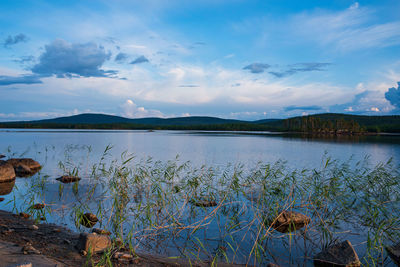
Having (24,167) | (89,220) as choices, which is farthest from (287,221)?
(24,167)

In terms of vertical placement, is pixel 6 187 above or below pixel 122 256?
below

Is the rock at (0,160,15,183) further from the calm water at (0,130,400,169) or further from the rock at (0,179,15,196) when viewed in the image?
the calm water at (0,130,400,169)

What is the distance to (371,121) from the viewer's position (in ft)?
542

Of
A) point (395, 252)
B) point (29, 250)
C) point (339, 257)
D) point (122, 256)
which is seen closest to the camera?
point (29, 250)

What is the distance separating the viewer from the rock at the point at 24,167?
19981mm

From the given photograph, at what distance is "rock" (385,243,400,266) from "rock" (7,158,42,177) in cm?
2138

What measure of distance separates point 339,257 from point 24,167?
2146 cm

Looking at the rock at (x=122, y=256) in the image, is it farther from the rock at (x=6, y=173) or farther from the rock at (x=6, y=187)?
the rock at (x=6, y=173)

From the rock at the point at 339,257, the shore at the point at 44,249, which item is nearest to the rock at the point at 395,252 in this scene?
the rock at the point at 339,257

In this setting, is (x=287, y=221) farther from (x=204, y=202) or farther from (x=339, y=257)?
(x=204, y=202)

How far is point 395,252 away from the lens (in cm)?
754

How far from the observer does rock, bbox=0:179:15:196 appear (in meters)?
14.6

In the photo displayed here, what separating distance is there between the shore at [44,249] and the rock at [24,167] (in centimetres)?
1258

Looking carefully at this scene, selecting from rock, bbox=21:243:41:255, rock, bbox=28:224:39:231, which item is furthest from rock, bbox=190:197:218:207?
rock, bbox=21:243:41:255
